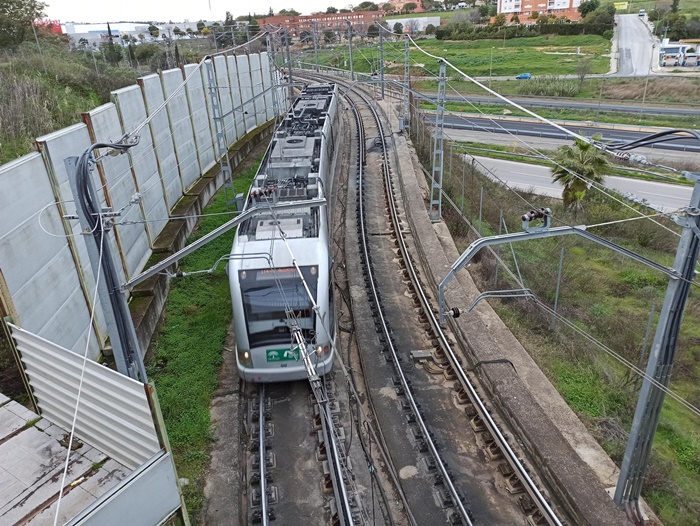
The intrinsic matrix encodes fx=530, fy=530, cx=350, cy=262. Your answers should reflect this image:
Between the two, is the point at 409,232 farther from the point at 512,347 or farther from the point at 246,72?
Result: the point at 246,72

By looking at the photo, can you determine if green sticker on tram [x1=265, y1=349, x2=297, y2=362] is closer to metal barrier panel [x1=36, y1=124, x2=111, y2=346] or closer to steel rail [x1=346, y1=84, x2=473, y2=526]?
steel rail [x1=346, y1=84, x2=473, y2=526]

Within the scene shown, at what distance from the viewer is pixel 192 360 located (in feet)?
43.1

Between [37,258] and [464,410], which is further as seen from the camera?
[464,410]

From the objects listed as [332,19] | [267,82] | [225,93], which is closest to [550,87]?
[267,82]

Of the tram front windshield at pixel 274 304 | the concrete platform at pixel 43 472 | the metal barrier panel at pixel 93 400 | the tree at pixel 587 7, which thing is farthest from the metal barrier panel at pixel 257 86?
the tree at pixel 587 7

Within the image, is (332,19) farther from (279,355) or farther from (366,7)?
(279,355)

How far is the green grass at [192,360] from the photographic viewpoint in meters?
10.5

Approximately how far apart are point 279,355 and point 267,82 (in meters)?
33.0

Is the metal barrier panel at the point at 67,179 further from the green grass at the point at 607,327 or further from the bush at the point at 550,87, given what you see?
the bush at the point at 550,87

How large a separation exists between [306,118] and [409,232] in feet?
23.2

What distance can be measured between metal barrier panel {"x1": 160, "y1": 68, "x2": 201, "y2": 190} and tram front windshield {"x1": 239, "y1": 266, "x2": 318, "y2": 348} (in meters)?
11.3

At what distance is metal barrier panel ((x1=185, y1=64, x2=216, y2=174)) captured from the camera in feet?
74.0

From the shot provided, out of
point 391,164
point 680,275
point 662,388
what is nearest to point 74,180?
point 680,275

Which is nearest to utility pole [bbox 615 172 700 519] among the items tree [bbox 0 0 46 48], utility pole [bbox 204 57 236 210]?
utility pole [bbox 204 57 236 210]
